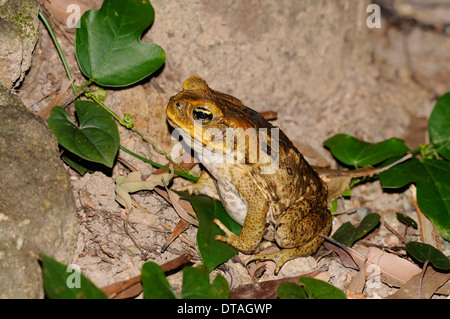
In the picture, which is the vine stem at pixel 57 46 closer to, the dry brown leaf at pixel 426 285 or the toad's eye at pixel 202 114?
the toad's eye at pixel 202 114

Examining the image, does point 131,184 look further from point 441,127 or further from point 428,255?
point 441,127

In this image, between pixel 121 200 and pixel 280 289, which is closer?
pixel 280 289

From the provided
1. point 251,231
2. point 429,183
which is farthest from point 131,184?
point 429,183

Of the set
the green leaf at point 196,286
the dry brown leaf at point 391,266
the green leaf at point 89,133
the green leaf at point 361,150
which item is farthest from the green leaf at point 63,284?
the green leaf at point 361,150

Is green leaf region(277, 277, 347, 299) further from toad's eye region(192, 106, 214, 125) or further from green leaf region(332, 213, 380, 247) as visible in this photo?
toad's eye region(192, 106, 214, 125)

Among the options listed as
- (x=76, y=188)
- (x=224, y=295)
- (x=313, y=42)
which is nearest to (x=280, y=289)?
(x=224, y=295)
